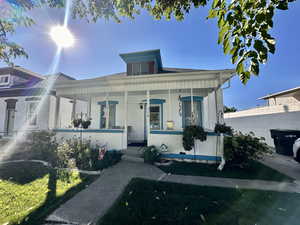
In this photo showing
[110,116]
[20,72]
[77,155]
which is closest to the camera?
[77,155]

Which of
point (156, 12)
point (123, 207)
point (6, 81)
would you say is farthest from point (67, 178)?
point (6, 81)

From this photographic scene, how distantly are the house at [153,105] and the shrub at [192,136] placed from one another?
40 cm

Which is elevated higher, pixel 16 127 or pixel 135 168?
pixel 16 127

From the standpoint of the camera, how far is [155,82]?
245 inches

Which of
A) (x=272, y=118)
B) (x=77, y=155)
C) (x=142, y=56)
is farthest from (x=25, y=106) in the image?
(x=272, y=118)

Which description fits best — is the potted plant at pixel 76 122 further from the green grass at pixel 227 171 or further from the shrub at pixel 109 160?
the green grass at pixel 227 171

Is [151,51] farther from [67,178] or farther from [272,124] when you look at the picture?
[272,124]

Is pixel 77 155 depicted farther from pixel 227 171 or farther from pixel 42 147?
pixel 227 171

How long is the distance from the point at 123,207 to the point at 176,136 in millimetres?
3598

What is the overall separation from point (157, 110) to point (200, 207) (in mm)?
5711

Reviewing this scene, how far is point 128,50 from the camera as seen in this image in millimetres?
8617

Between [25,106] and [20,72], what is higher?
[20,72]

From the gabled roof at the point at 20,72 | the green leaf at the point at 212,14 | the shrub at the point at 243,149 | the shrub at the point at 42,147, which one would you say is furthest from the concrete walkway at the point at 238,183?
the gabled roof at the point at 20,72

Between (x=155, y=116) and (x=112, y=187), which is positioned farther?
(x=155, y=116)
